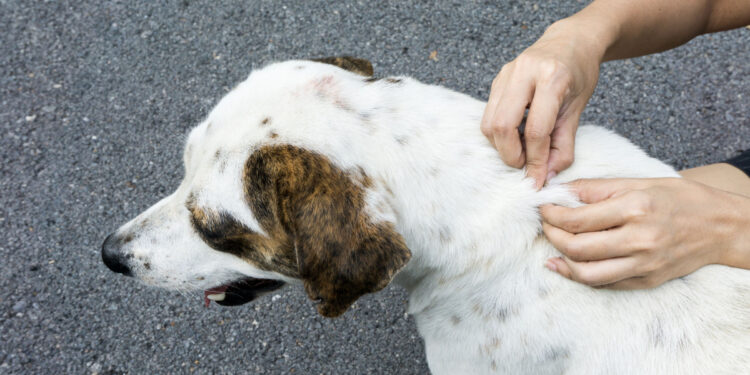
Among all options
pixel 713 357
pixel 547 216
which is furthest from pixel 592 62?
pixel 713 357

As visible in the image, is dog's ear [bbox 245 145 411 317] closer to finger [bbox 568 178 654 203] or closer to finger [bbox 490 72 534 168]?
finger [bbox 490 72 534 168]

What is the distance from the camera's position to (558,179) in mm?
1877

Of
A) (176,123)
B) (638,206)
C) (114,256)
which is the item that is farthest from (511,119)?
(176,123)

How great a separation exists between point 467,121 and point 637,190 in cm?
56

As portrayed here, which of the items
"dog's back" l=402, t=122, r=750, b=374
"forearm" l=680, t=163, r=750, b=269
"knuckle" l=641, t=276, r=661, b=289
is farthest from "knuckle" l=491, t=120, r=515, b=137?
"forearm" l=680, t=163, r=750, b=269

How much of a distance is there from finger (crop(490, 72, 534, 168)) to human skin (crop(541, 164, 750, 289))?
0.66ft

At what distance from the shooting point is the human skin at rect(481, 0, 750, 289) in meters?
1.74

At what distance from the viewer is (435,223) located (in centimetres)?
182

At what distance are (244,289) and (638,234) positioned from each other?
142 centimetres

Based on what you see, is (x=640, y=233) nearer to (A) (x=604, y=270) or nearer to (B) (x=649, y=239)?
(B) (x=649, y=239)

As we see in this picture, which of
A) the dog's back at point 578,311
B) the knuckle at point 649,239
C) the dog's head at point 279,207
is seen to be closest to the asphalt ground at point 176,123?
the dog's head at point 279,207

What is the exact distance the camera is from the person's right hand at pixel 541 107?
72.1 inches

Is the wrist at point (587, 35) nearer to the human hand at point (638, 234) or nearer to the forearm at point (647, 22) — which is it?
the forearm at point (647, 22)

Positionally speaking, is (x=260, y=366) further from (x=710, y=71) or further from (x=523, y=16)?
(x=710, y=71)
